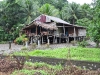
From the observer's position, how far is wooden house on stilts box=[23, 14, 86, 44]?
94.5ft

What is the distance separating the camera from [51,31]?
2989 centimetres

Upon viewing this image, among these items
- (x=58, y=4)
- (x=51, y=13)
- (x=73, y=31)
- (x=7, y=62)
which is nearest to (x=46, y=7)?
(x=51, y=13)

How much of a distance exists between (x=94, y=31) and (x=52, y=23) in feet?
54.5

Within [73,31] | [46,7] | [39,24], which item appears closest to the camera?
[39,24]

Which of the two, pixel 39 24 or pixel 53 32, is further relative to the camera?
pixel 53 32

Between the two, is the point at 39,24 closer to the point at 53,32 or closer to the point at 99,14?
the point at 53,32

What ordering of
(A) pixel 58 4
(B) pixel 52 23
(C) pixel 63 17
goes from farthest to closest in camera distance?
1. (A) pixel 58 4
2. (C) pixel 63 17
3. (B) pixel 52 23

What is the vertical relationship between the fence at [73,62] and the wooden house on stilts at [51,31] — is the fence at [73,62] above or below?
below

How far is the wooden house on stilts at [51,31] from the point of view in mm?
28819

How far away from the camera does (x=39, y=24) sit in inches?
1105

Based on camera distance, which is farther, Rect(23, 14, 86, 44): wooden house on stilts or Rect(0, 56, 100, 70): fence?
Rect(23, 14, 86, 44): wooden house on stilts

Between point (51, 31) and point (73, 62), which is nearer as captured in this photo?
point (73, 62)

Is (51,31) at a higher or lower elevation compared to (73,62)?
higher

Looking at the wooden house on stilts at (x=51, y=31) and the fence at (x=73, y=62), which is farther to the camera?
the wooden house on stilts at (x=51, y=31)
